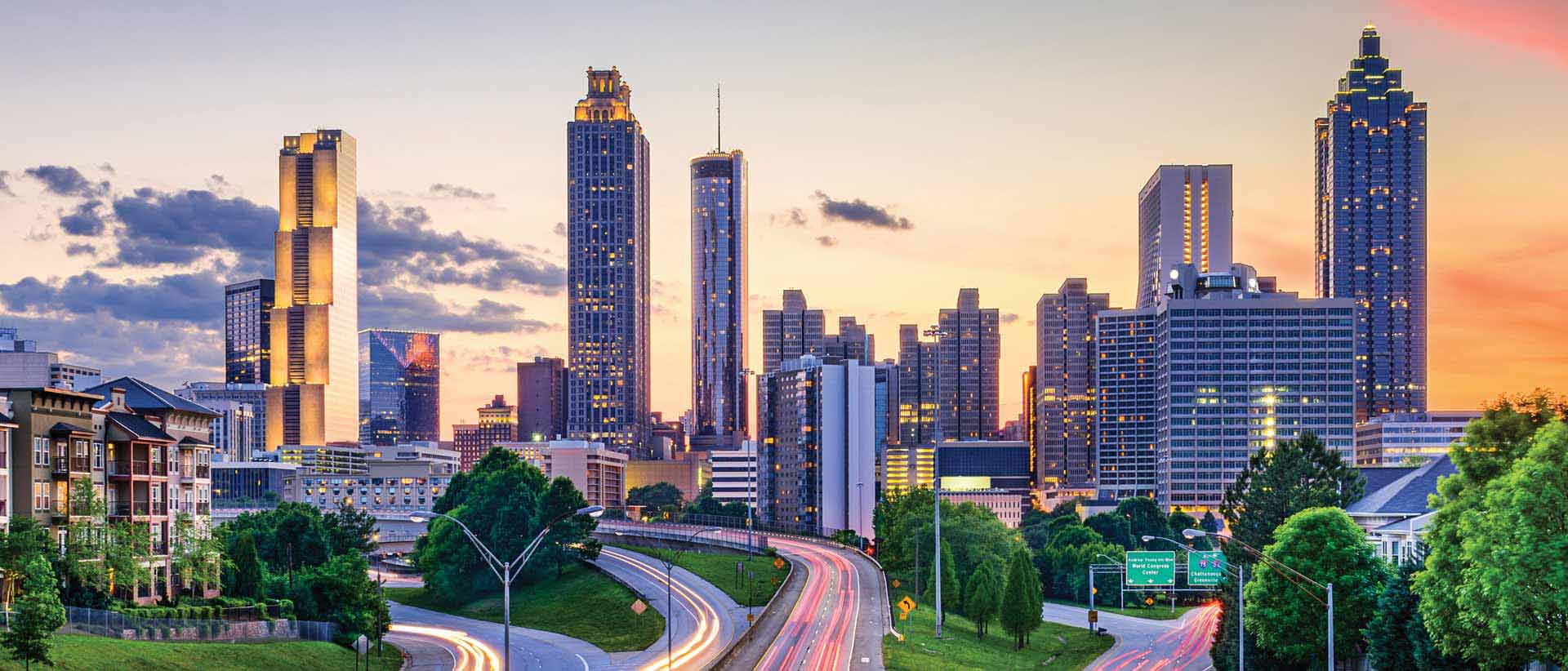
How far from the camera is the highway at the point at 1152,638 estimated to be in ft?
396

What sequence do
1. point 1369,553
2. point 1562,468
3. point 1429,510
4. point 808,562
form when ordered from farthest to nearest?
point 808,562 < point 1429,510 < point 1369,553 < point 1562,468

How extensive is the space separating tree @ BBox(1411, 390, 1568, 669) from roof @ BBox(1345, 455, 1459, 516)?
118ft

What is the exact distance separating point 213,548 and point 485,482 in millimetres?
64875

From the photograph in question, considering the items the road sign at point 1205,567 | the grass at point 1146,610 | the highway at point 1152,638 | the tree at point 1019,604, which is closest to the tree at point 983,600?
the tree at point 1019,604

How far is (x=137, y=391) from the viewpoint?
12119 centimetres

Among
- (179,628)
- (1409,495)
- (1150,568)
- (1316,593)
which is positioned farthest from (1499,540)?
(179,628)

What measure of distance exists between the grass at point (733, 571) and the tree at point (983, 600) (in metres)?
18.4

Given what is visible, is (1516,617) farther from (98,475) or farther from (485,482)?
(485,482)

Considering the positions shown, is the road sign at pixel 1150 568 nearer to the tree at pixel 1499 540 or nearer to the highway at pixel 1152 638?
the highway at pixel 1152 638

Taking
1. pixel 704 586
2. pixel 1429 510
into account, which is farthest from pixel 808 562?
pixel 1429 510

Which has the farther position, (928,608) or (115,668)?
(928,608)

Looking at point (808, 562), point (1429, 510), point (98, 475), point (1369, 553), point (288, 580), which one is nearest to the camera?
point (1369, 553)

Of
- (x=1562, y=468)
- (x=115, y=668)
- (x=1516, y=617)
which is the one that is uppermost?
(x=1562, y=468)

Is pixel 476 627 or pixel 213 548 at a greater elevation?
pixel 213 548
